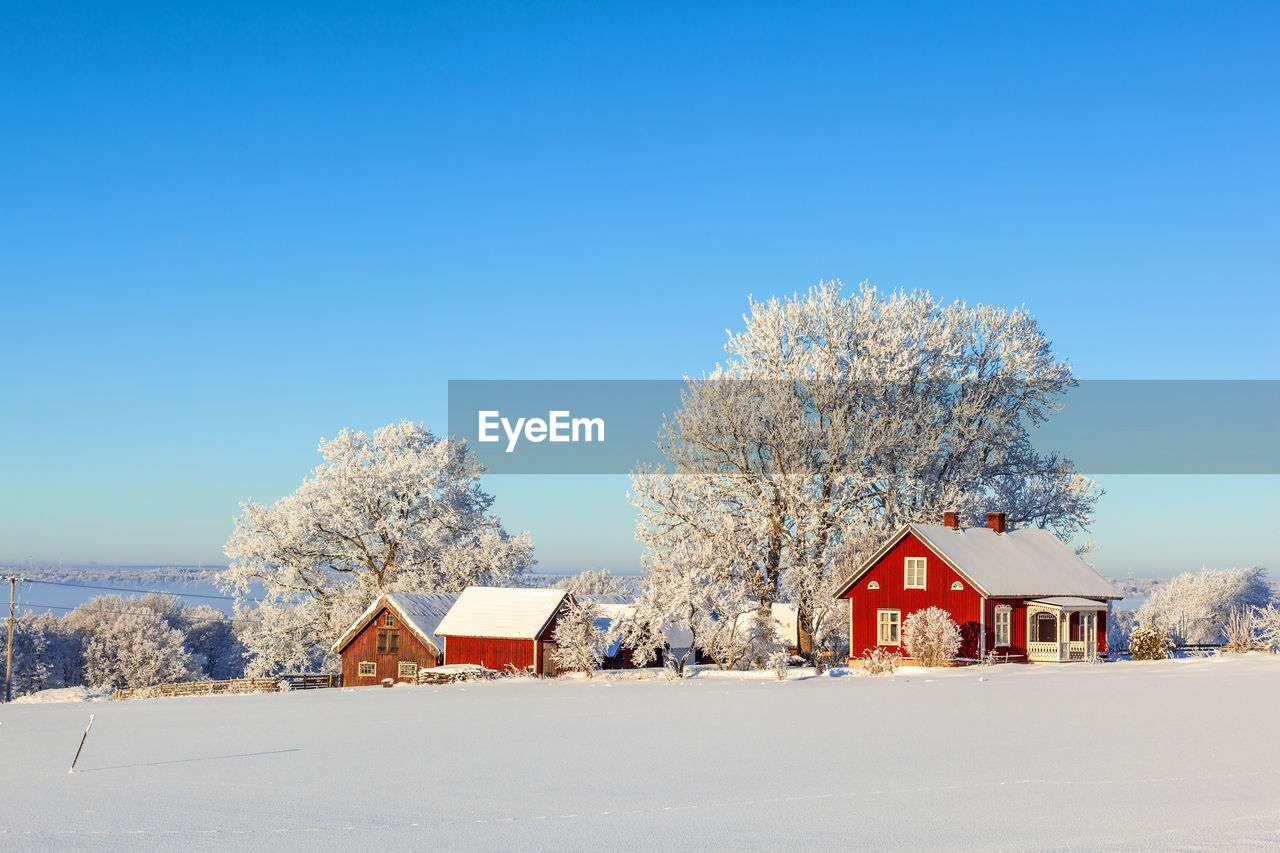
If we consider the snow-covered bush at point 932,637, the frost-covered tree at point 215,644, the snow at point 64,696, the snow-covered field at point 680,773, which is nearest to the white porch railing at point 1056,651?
the snow-covered bush at point 932,637

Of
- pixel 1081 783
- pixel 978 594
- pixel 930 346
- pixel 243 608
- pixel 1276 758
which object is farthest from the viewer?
pixel 243 608

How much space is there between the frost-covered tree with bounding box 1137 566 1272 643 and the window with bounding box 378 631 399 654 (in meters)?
40.5

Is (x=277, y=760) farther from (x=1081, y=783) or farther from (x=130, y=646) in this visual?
(x=130, y=646)

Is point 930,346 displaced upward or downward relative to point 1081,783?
upward

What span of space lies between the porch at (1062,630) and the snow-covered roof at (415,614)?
23.7 metres

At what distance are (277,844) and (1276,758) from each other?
12.3m

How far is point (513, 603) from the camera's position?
44656 millimetres

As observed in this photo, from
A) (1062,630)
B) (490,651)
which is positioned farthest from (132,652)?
(1062,630)

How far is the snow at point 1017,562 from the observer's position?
1462 inches

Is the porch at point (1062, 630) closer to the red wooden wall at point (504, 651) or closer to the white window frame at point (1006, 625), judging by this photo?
the white window frame at point (1006, 625)

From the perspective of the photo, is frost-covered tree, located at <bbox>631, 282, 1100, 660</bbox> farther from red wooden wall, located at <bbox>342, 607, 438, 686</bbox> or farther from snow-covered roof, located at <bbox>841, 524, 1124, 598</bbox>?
red wooden wall, located at <bbox>342, 607, 438, 686</bbox>

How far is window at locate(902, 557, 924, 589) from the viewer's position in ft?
124

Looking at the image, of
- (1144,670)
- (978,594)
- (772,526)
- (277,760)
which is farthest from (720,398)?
(277,760)

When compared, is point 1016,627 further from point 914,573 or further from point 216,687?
point 216,687
